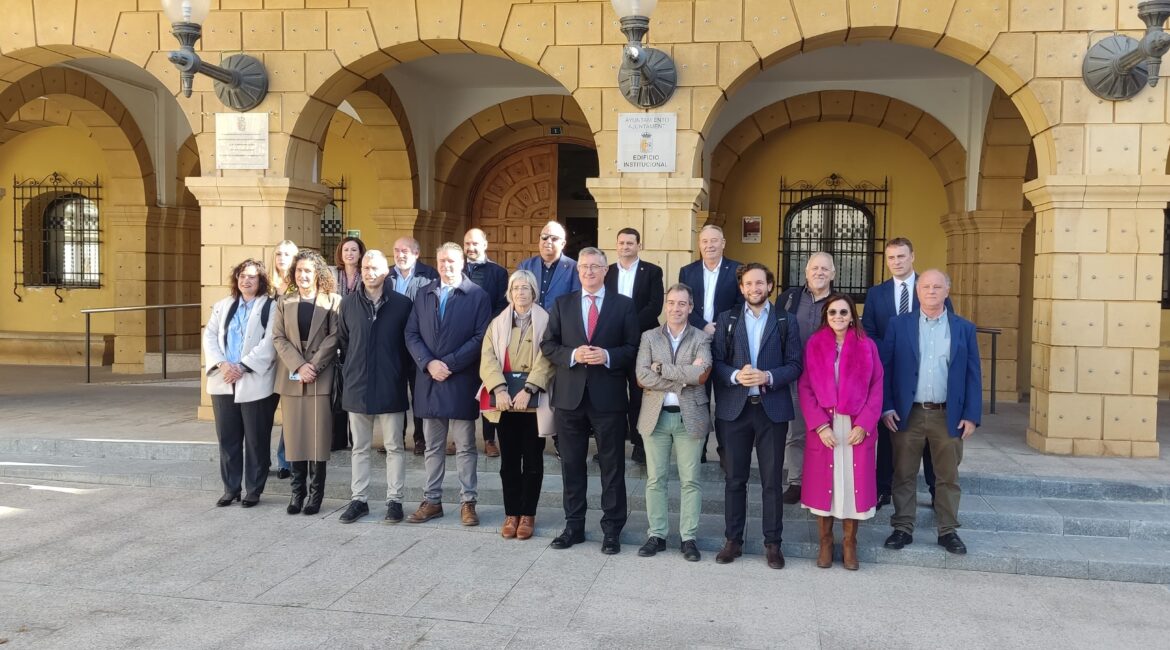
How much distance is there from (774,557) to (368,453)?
2.38m

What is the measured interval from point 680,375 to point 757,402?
1.39 feet

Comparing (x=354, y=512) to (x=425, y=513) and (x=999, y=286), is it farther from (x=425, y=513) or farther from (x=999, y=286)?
(x=999, y=286)

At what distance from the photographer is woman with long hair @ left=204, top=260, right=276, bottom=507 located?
559 cm

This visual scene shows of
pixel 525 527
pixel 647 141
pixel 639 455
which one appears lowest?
pixel 525 527

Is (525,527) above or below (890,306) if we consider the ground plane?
below

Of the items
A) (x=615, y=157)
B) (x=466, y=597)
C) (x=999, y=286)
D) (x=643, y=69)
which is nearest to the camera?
(x=466, y=597)

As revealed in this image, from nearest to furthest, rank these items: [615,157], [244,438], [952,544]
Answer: [952,544], [244,438], [615,157]

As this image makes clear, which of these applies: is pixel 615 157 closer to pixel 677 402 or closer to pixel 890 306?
pixel 890 306

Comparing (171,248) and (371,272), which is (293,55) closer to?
Answer: (371,272)

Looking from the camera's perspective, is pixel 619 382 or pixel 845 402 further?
pixel 619 382

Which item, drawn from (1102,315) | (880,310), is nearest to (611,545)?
(880,310)

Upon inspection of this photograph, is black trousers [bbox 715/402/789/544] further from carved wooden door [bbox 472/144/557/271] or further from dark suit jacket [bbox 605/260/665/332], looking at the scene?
carved wooden door [bbox 472/144/557/271]

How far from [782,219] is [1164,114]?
472 cm

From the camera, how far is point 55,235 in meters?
13.2
